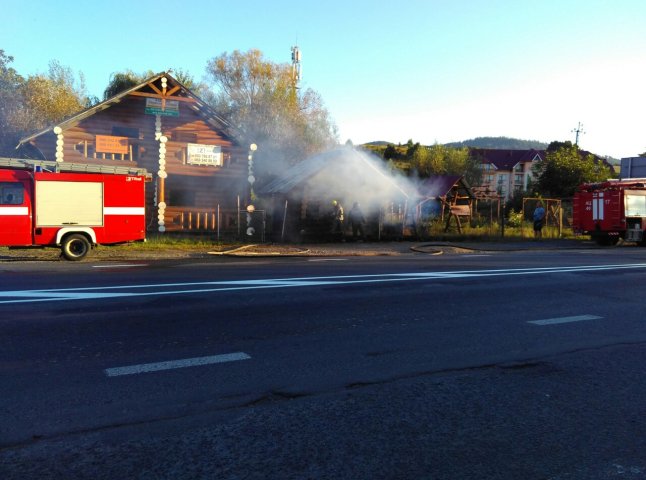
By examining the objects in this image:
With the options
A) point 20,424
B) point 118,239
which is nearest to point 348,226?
point 118,239

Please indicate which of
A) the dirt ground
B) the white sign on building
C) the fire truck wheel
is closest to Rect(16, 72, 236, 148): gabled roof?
the white sign on building

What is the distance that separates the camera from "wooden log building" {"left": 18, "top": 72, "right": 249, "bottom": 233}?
70.3ft

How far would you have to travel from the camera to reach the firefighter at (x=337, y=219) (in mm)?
20031

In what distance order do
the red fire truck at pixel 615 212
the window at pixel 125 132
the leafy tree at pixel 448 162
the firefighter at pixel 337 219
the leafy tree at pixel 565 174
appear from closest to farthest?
the firefighter at pixel 337 219, the red fire truck at pixel 615 212, the window at pixel 125 132, the leafy tree at pixel 565 174, the leafy tree at pixel 448 162

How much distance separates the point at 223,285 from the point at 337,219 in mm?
11295

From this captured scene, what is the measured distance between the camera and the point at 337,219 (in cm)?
2003

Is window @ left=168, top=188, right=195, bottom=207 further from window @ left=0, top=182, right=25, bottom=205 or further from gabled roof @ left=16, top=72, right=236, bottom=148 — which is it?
window @ left=0, top=182, right=25, bottom=205

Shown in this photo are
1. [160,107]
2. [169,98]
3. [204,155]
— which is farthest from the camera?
[204,155]

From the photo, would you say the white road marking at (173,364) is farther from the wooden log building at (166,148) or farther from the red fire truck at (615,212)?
the red fire truck at (615,212)

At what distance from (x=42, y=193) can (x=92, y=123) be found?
29.9 ft

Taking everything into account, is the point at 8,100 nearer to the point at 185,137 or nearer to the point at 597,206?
the point at 185,137

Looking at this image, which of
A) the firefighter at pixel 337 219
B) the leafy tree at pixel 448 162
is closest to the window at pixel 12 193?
the firefighter at pixel 337 219

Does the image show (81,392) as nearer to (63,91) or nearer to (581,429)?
(581,429)

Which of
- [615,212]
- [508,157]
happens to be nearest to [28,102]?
[615,212]
